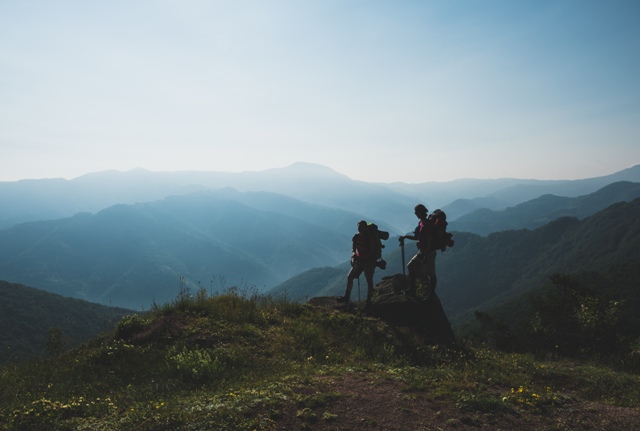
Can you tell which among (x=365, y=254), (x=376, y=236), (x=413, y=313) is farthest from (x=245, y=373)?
(x=413, y=313)

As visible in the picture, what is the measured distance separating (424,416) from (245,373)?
3.72 meters

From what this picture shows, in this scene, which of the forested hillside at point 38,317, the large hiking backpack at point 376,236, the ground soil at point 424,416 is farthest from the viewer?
the forested hillside at point 38,317

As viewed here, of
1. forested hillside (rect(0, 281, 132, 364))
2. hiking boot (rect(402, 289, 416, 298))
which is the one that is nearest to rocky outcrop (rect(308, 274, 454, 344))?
hiking boot (rect(402, 289, 416, 298))

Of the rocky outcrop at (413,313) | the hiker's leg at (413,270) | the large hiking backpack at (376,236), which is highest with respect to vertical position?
the large hiking backpack at (376,236)

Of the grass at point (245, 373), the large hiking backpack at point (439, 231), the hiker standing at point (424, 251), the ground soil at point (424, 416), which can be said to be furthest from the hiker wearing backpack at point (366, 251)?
the ground soil at point (424, 416)

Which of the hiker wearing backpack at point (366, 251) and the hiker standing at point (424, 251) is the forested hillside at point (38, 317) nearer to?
the hiker wearing backpack at point (366, 251)

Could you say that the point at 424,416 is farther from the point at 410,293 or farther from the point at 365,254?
the point at 410,293

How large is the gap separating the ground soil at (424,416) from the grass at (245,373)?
3.7 inches

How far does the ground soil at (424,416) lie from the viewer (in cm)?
514

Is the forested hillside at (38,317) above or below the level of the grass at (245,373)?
below

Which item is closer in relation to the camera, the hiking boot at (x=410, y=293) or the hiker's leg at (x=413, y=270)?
the hiker's leg at (x=413, y=270)

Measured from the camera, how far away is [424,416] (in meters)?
5.42

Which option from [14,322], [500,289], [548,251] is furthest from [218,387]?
[548,251]

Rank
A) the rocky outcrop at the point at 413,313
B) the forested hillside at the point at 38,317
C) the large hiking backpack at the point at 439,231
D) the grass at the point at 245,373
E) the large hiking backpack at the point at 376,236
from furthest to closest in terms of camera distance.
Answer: the forested hillside at the point at 38,317 → the large hiking backpack at the point at 376,236 → the rocky outcrop at the point at 413,313 → the large hiking backpack at the point at 439,231 → the grass at the point at 245,373
